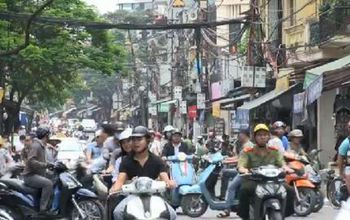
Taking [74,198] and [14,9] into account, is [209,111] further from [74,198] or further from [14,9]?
[74,198]

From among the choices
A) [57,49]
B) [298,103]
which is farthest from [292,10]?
[57,49]

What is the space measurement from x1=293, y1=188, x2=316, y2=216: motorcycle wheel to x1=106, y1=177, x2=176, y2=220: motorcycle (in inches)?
277

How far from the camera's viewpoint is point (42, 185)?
12539 mm

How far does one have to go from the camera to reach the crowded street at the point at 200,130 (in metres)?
9.88

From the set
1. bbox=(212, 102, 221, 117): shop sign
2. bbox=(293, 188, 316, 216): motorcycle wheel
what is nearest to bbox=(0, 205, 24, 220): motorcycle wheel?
bbox=(293, 188, 316, 216): motorcycle wheel

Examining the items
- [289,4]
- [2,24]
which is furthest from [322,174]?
[2,24]

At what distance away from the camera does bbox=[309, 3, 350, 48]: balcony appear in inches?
922

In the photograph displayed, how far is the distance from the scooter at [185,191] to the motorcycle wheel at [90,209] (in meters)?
2.36

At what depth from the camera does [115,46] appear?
3625 centimetres

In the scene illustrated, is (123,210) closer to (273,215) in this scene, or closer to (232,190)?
(273,215)

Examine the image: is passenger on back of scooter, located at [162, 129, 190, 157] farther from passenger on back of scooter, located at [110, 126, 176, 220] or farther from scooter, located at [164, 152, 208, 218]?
passenger on back of scooter, located at [110, 126, 176, 220]

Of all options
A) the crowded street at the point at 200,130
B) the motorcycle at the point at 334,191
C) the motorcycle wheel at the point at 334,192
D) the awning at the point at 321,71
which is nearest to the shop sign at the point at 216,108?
the crowded street at the point at 200,130

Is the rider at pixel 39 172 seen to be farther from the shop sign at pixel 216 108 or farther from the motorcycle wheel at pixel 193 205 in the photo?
the shop sign at pixel 216 108

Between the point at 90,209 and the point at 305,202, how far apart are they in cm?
392
